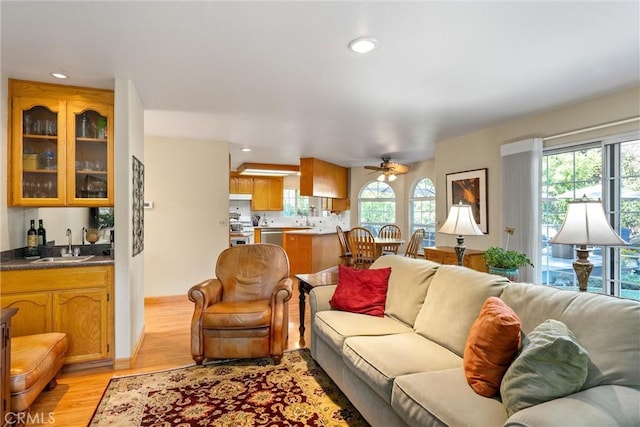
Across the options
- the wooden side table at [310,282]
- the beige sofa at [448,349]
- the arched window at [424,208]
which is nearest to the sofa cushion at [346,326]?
the beige sofa at [448,349]

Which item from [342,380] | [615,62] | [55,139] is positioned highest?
[615,62]

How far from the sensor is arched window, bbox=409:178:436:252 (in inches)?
274

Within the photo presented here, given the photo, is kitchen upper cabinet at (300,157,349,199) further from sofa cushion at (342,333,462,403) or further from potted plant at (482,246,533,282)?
sofa cushion at (342,333,462,403)

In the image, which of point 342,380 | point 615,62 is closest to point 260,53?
point 342,380

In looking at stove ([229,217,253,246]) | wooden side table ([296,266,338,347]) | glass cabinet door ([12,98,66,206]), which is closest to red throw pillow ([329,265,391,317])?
wooden side table ([296,266,338,347])

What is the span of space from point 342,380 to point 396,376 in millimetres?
678

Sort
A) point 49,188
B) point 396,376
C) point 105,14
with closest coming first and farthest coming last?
point 396,376 < point 105,14 < point 49,188

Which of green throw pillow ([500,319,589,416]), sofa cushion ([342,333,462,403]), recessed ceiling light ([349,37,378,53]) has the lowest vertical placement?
sofa cushion ([342,333,462,403])

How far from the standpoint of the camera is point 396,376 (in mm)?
1684

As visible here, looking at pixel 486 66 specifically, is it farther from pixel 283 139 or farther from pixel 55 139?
pixel 55 139

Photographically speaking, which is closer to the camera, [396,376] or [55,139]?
[396,376]

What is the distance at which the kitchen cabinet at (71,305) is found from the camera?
2.62m

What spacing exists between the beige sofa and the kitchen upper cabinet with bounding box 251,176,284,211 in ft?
19.7

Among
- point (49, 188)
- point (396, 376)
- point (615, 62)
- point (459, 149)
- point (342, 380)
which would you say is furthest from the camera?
point (459, 149)
